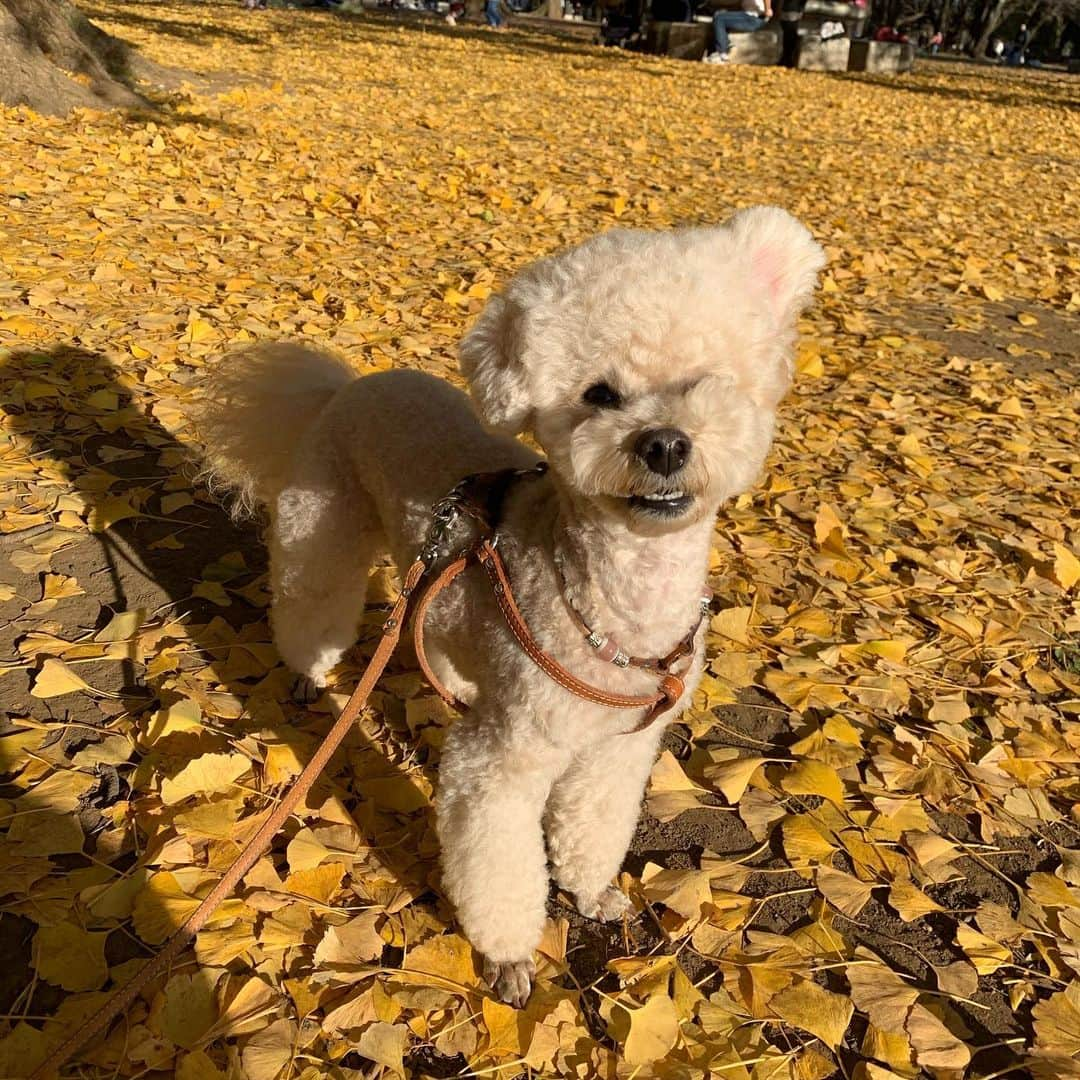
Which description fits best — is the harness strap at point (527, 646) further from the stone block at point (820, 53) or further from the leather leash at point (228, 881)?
the stone block at point (820, 53)

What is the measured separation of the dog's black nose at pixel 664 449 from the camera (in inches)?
63.3

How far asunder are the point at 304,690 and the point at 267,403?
1006 millimetres

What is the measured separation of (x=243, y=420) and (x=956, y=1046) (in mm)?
2773

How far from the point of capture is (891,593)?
331 centimetres

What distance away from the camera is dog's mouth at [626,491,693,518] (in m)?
1.67

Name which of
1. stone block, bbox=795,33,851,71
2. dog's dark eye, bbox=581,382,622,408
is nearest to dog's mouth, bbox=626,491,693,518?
dog's dark eye, bbox=581,382,622,408

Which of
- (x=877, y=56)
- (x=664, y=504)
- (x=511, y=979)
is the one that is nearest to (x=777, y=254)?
(x=664, y=504)

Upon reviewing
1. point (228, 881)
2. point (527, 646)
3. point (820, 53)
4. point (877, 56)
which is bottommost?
point (877, 56)

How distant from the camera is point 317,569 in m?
2.61

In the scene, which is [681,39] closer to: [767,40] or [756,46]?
[756,46]

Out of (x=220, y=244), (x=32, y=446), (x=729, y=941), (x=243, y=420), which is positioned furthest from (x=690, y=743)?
(x=220, y=244)

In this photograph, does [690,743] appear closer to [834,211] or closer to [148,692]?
[148,692]

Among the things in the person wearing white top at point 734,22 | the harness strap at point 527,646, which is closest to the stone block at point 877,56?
the person wearing white top at point 734,22

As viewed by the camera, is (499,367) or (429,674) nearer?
(499,367)
